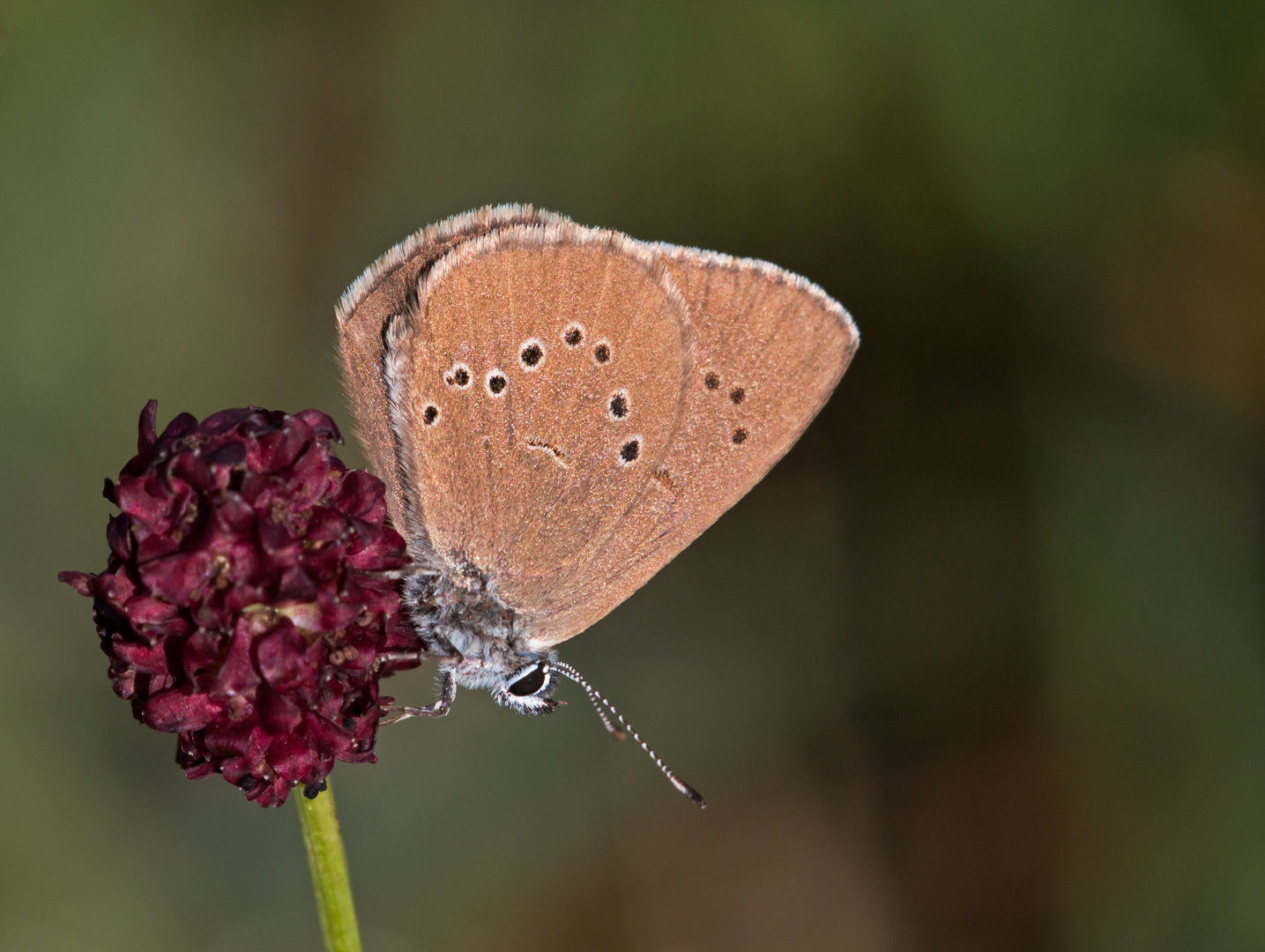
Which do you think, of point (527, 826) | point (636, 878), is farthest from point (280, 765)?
point (636, 878)

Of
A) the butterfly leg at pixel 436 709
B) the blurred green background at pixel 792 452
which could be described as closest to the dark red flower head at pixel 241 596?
the butterfly leg at pixel 436 709

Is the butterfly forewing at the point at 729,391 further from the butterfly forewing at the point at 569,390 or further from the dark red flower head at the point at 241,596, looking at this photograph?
the dark red flower head at the point at 241,596

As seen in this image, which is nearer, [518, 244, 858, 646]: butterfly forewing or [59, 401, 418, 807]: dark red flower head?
[59, 401, 418, 807]: dark red flower head

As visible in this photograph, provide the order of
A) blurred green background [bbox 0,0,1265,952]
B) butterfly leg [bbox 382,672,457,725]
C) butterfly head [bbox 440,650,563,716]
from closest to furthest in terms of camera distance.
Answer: butterfly leg [bbox 382,672,457,725]
butterfly head [bbox 440,650,563,716]
blurred green background [bbox 0,0,1265,952]

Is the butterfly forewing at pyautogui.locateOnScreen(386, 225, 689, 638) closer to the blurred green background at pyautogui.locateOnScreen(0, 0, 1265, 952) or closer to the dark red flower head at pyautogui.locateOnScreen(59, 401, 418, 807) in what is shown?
the dark red flower head at pyautogui.locateOnScreen(59, 401, 418, 807)

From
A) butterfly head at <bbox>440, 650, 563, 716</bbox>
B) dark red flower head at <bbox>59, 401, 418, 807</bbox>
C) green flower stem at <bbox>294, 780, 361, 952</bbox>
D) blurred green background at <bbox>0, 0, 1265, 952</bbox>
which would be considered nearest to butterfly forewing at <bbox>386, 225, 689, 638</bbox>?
butterfly head at <bbox>440, 650, 563, 716</bbox>

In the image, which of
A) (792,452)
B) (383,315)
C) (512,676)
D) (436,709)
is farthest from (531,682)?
(792,452)
